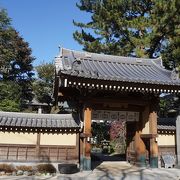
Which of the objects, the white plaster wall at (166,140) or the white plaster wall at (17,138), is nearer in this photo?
the white plaster wall at (17,138)

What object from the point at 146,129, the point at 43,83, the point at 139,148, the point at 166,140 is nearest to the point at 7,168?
the point at 139,148

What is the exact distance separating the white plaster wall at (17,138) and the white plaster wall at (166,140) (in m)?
6.99

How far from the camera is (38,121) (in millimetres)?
14758

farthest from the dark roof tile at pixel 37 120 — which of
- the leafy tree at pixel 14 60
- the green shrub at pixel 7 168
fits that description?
the leafy tree at pixel 14 60

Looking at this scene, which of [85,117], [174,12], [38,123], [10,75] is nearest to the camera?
[85,117]

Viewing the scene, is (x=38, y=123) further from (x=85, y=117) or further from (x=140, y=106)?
(x=140, y=106)

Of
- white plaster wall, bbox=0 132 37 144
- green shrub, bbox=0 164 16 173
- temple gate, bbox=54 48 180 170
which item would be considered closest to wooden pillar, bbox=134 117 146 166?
temple gate, bbox=54 48 180 170

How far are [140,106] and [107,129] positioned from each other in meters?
18.7

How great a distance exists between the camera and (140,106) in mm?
15492

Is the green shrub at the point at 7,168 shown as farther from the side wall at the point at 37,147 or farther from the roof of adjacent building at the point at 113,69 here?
the roof of adjacent building at the point at 113,69

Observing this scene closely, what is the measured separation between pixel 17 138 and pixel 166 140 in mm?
8291

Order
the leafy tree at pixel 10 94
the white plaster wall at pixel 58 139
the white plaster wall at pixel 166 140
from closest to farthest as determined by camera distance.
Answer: the white plaster wall at pixel 58 139, the white plaster wall at pixel 166 140, the leafy tree at pixel 10 94

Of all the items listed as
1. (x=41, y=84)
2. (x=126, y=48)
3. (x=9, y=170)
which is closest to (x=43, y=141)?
(x=9, y=170)

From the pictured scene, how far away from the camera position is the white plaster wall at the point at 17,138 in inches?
553
